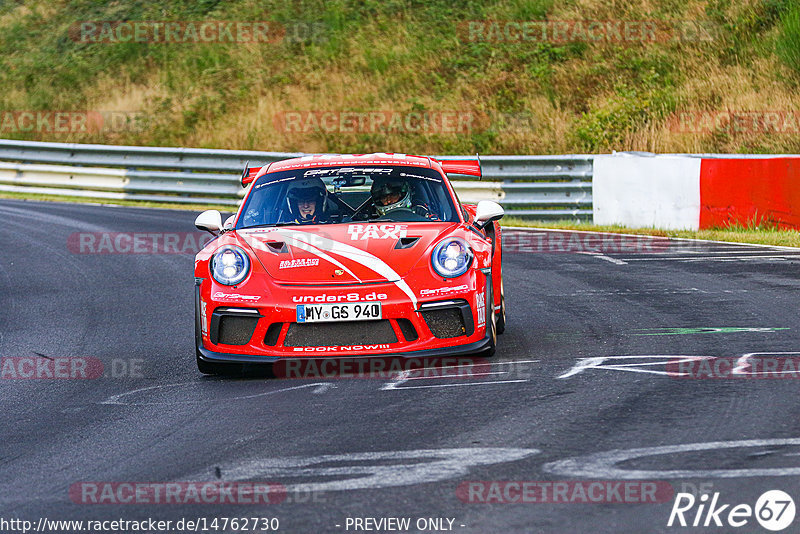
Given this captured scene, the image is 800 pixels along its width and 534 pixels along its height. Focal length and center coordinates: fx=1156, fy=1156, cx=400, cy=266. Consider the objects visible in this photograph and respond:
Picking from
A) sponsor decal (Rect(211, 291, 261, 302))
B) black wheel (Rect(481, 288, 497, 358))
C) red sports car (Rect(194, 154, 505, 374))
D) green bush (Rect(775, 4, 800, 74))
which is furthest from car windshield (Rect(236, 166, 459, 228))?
green bush (Rect(775, 4, 800, 74))

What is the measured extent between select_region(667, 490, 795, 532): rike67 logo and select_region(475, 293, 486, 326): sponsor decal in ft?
9.62

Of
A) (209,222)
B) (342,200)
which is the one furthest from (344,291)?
(342,200)

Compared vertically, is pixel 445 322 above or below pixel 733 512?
above

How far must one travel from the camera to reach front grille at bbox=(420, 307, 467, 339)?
22.9 feet

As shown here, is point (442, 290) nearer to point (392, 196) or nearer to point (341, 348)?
point (341, 348)

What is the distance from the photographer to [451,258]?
23.6 feet

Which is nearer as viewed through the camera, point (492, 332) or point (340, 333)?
point (340, 333)

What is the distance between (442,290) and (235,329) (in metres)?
1.29

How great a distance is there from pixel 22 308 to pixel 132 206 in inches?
482

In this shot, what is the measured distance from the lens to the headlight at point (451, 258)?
23.4 ft

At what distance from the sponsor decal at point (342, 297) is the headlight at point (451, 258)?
436mm

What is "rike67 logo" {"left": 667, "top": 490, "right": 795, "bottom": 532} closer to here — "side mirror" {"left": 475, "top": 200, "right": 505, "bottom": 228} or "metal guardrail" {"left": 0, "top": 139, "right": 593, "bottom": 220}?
"side mirror" {"left": 475, "top": 200, "right": 505, "bottom": 228}

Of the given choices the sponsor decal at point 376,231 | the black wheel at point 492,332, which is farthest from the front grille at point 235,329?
the black wheel at point 492,332

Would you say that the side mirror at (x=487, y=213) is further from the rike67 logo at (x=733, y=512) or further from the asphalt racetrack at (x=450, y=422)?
the rike67 logo at (x=733, y=512)
